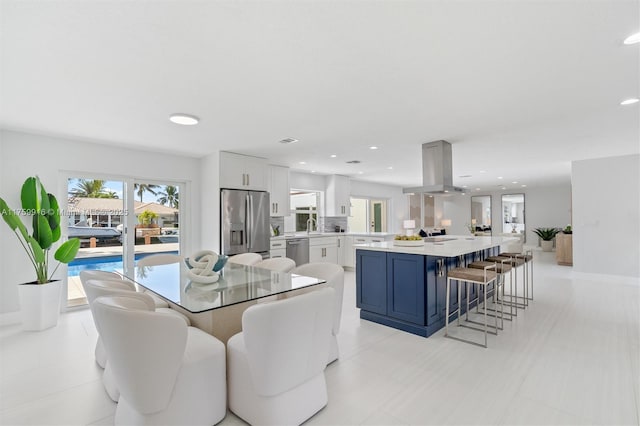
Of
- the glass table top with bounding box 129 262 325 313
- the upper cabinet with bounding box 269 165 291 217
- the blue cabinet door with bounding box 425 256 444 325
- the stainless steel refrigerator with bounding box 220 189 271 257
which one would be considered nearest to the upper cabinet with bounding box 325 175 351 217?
the upper cabinet with bounding box 269 165 291 217

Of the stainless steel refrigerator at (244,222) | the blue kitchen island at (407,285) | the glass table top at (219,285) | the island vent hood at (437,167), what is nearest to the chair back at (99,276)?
the glass table top at (219,285)

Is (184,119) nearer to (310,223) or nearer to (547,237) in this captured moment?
(310,223)

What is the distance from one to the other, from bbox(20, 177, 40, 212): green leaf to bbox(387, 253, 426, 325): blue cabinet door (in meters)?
4.12

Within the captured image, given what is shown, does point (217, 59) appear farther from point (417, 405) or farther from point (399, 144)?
point (399, 144)

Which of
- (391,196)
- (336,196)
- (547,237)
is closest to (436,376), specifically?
(336,196)

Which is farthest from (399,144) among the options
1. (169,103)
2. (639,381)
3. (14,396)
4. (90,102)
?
(14,396)

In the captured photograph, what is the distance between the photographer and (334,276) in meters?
2.52

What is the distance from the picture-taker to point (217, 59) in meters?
2.10

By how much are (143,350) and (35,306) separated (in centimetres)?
302

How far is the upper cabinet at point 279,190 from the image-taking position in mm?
6069

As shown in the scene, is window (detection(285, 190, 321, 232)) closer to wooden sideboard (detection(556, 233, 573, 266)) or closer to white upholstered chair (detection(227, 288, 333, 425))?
white upholstered chair (detection(227, 288, 333, 425))

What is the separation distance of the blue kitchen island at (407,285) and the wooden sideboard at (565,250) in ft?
17.8

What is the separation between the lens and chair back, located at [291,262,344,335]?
2488 millimetres

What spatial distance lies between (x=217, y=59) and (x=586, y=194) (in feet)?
22.8
